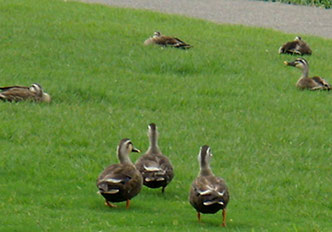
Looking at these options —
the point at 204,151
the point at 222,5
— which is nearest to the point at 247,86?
the point at 204,151

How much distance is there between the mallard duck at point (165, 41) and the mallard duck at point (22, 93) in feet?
15.1

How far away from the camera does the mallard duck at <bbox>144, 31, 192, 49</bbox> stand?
62.4ft

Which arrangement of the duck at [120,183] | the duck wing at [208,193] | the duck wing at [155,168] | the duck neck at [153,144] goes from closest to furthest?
the duck wing at [208,193], the duck at [120,183], the duck wing at [155,168], the duck neck at [153,144]

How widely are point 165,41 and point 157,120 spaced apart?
188 inches

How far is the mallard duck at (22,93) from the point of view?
14.8 meters

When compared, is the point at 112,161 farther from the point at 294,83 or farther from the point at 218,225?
the point at 294,83

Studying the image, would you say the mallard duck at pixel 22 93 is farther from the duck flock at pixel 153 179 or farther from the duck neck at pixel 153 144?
the duck neck at pixel 153 144

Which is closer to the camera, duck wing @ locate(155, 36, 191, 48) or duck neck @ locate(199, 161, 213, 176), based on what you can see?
duck neck @ locate(199, 161, 213, 176)

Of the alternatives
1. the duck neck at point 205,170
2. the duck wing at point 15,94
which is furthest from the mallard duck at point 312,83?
the duck neck at point 205,170

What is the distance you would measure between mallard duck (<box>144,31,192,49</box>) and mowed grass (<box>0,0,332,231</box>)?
0.23m

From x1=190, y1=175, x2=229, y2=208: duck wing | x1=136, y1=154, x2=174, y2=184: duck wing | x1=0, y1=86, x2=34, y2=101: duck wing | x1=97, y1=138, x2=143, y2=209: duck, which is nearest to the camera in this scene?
x1=190, y1=175, x2=229, y2=208: duck wing

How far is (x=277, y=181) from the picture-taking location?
39.9 feet

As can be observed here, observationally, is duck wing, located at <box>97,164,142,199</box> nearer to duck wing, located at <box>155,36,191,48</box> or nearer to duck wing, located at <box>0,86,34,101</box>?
duck wing, located at <box>0,86,34,101</box>

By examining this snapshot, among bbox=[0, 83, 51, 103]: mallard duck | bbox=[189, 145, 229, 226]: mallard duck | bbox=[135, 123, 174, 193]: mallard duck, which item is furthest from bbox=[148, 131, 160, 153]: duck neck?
bbox=[0, 83, 51, 103]: mallard duck
